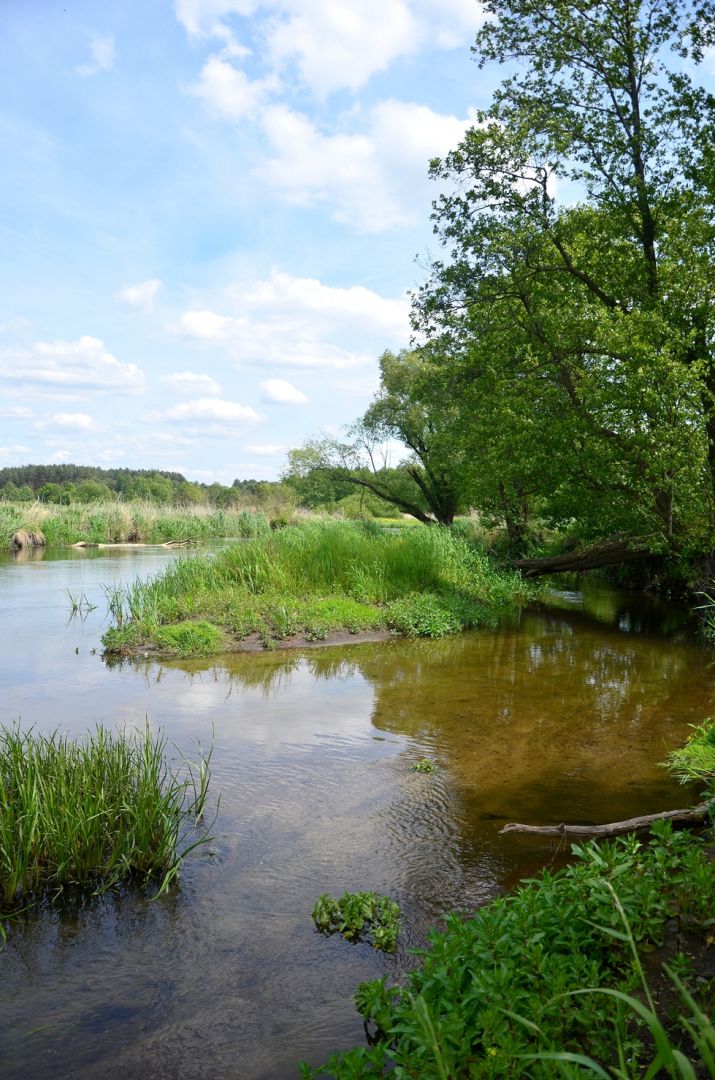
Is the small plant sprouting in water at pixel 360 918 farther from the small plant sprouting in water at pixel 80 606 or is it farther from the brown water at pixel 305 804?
the small plant sprouting in water at pixel 80 606

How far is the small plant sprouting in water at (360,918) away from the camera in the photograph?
452 centimetres

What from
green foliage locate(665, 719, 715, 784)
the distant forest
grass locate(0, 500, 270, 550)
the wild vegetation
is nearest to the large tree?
the wild vegetation

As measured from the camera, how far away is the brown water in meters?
3.88

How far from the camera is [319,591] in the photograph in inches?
651

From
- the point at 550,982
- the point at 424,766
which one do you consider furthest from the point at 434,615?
the point at 550,982

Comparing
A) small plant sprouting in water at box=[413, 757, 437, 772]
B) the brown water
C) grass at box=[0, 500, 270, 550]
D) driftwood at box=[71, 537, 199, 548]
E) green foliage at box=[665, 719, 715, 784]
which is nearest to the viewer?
the brown water

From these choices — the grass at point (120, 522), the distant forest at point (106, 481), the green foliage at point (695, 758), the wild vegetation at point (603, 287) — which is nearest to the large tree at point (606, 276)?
the wild vegetation at point (603, 287)

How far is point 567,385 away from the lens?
51.4 ft

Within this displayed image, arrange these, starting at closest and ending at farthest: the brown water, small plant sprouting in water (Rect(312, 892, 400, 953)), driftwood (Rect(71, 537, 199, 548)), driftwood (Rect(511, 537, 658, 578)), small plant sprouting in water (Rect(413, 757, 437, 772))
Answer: the brown water
small plant sprouting in water (Rect(312, 892, 400, 953))
small plant sprouting in water (Rect(413, 757, 437, 772))
driftwood (Rect(511, 537, 658, 578))
driftwood (Rect(71, 537, 199, 548))

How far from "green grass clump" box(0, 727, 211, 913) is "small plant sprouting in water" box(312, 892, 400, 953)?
1.01m

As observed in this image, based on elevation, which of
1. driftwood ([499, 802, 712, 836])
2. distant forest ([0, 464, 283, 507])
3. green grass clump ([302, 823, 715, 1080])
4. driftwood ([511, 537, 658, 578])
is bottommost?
driftwood ([499, 802, 712, 836])

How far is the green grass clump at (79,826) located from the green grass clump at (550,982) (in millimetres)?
2239

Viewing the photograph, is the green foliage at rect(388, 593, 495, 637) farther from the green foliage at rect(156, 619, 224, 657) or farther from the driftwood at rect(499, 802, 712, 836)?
the driftwood at rect(499, 802, 712, 836)

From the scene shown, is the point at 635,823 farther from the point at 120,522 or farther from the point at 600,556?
the point at 120,522
